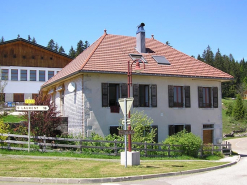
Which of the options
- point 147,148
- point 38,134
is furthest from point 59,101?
point 147,148

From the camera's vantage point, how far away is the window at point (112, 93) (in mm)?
20891

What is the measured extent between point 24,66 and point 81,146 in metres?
30.8

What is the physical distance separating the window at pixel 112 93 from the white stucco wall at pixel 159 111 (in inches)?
10.8

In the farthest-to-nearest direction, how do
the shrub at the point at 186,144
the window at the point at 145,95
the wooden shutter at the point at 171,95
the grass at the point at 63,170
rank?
the wooden shutter at the point at 171,95
the window at the point at 145,95
the shrub at the point at 186,144
the grass at the point at 63,170

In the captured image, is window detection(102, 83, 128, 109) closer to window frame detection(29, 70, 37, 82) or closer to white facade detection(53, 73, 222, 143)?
white facade detection(53, 73, 222, 143)

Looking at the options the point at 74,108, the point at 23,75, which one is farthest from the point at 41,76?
the point at 74,108

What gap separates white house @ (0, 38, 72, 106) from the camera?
147 feet

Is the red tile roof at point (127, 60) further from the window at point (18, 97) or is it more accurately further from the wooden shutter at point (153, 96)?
the window at point (18, 97)

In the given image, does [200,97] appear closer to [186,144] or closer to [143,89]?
[143,89]

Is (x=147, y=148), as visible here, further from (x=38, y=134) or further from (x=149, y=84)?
(x=38, y=134)

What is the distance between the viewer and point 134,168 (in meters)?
13.3

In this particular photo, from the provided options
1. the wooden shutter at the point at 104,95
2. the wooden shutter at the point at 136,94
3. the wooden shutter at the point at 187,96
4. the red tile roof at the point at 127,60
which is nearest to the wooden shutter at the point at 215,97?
the red tile roof at the point at 127,60

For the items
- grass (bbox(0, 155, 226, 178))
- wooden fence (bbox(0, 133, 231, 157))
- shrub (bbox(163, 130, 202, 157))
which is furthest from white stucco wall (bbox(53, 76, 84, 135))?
grass (bbox(0, 155, 226, 178))

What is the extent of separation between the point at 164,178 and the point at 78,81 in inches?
433
